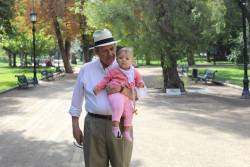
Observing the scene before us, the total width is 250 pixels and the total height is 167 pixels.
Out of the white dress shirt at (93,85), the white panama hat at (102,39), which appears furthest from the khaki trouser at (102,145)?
the white panama hat at (102,39)

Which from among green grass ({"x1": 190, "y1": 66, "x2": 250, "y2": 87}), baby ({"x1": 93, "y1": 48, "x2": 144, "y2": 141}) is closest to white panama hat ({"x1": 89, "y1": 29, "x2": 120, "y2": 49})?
baby ({"x1": 93, "y1": 48, "x2": 144, "y2": 141})

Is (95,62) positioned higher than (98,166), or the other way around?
(95,62)

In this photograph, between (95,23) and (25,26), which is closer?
(95,23)

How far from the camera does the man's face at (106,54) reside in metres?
4.75

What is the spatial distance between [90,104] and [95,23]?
66.3 ft

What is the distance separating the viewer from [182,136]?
11367mm

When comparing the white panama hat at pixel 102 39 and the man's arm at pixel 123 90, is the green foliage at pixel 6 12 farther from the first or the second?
the man's arm at pixel 123 90

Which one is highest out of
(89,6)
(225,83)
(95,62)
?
(89,6)

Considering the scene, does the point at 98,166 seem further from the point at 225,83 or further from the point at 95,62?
the point at 225,83

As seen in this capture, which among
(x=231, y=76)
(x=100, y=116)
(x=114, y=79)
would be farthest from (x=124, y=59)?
Answer: (x=231, y=76)

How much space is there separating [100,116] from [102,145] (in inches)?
10.4

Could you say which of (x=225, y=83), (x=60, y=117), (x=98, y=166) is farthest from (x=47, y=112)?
(x=225, y=83)

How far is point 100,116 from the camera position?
473cm

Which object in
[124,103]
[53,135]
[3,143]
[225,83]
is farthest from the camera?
[225,83]
